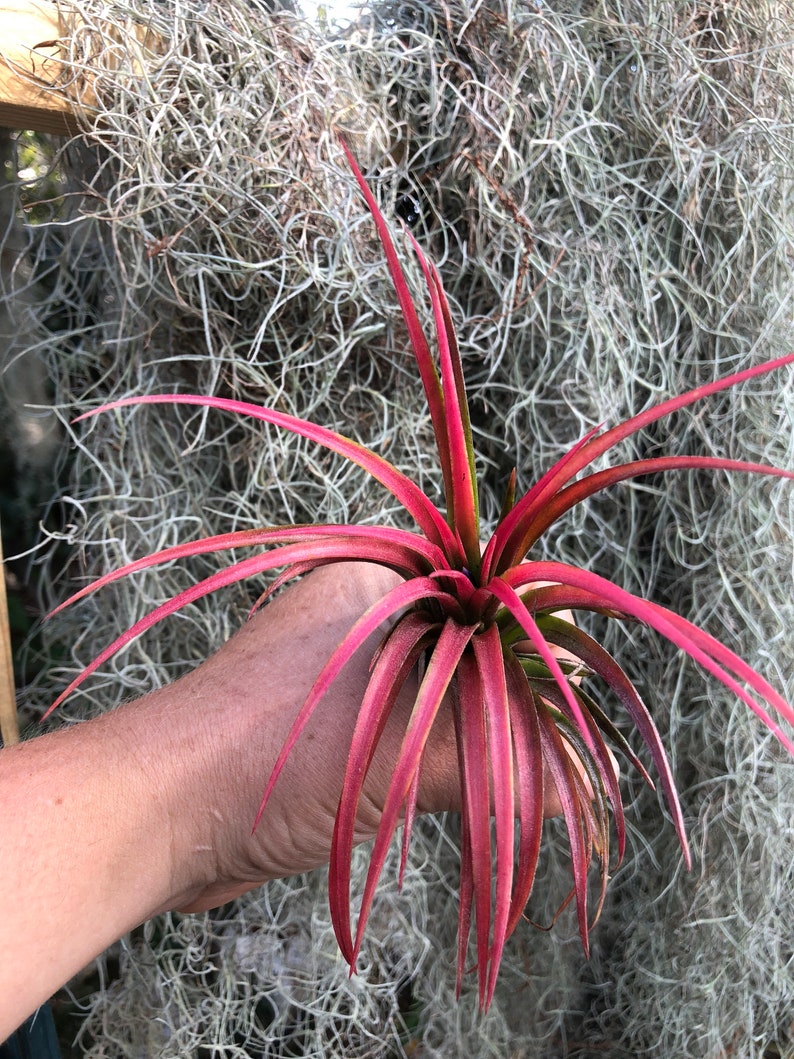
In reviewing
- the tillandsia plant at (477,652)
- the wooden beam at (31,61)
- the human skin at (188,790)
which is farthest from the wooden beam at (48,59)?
the human skin at (188,790)

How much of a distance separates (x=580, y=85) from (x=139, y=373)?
1.71 ft

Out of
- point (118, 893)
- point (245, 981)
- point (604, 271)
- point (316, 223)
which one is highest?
point (316, 223)

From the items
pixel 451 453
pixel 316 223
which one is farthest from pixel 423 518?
pixel 316 223

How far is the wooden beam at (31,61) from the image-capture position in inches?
24.0

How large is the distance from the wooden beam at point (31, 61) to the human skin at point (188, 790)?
478 mm

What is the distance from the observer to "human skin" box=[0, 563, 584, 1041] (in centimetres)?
46

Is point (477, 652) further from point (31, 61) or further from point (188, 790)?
point (31, 61)

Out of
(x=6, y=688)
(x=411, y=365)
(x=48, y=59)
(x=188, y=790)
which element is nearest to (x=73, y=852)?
(x=188, y=790)

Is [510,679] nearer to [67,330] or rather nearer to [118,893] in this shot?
[118,893]

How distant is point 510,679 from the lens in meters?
0.43

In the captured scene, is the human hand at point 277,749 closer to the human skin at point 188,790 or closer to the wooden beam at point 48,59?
the human skin at point 188,790

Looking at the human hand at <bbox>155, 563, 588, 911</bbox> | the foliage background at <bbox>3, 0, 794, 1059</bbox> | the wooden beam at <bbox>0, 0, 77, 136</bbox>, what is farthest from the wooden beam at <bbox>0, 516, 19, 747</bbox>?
the wooden beam at <bbox>0, 0, 77, 136</bbox>

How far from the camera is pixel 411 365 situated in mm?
744

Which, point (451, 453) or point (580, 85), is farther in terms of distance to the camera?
point (580, 85)
